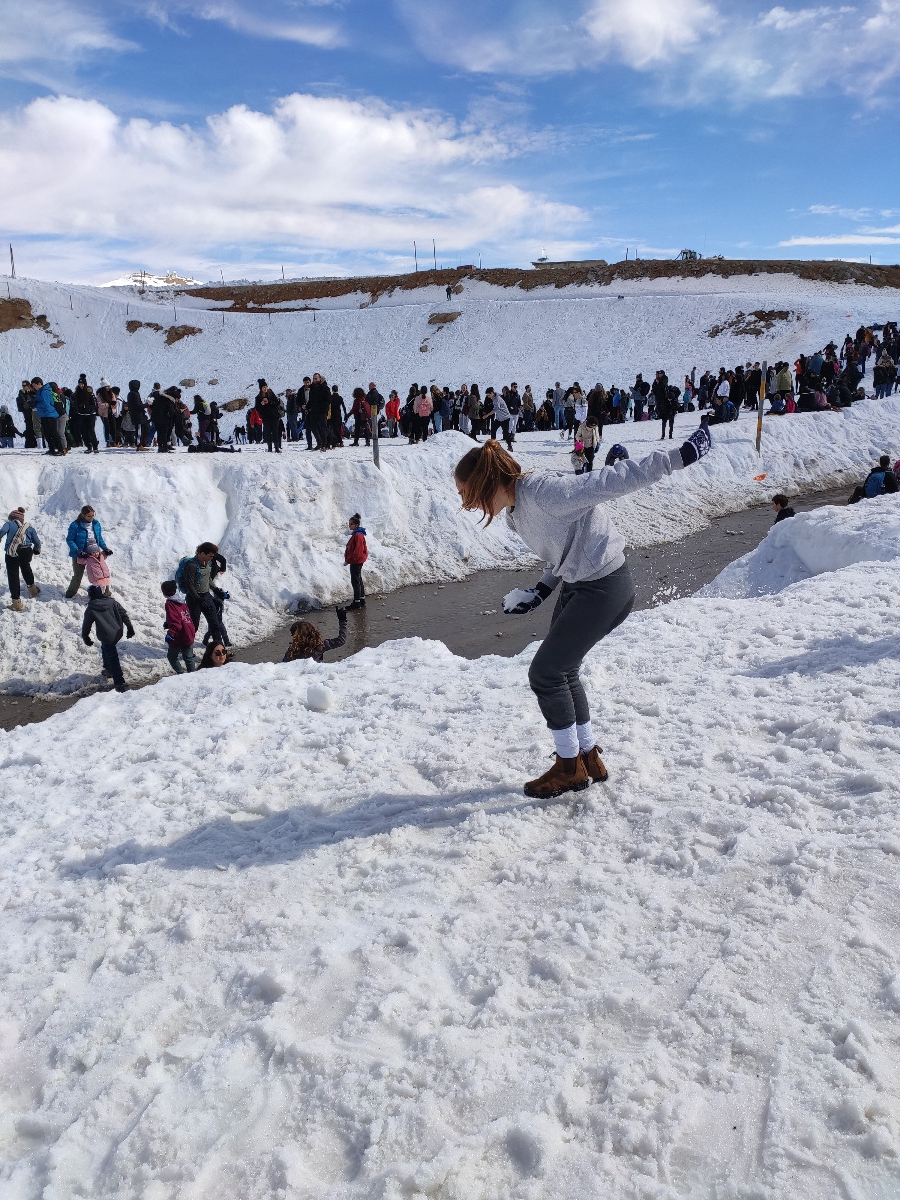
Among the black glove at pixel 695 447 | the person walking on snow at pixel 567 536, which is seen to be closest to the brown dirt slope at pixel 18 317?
the person walking on snow at pixel 567 536

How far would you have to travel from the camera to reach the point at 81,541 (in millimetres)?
→ 12320

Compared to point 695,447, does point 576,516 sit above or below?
below

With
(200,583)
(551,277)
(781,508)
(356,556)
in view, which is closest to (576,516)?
(200,583)

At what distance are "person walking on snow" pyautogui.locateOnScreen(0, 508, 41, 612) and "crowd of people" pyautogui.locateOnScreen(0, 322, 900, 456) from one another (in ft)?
18.6

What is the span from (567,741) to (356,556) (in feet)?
33.2

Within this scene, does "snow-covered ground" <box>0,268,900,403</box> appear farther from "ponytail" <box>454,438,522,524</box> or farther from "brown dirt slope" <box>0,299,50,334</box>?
"ponytail" <box>454,438,522,524</box>

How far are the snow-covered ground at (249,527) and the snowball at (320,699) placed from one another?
22.5 ft

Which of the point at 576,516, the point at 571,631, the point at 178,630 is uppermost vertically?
the point at 576,516

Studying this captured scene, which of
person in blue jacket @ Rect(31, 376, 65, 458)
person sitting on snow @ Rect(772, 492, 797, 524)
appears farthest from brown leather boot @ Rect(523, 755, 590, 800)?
person in blue jacket @ Rect(31, 376, 65, 458)

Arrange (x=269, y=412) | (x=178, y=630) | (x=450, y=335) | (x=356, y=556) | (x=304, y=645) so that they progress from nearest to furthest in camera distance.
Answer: (x=304, y=645) → (x=178, y=630) → (x=356, y=556) → (x=269, y=412) → (x=450, y=335)

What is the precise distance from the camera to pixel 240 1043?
276 centimetres

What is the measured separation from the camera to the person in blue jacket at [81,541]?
39.8 ft

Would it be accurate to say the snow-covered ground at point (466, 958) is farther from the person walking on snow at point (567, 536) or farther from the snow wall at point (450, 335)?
the snow wall at point (450, 335)

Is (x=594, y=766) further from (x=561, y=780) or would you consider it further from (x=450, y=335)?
(x=450, y=335)
